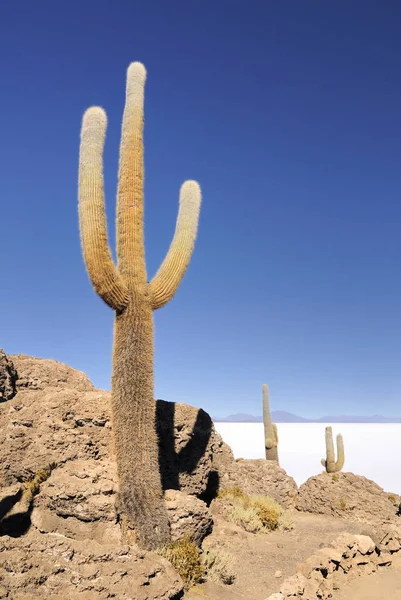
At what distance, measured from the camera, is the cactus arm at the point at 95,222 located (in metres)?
8.22

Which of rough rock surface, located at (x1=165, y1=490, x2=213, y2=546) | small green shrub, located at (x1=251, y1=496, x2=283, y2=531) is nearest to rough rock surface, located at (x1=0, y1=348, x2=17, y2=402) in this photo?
rough rock surface, located at (x1=165, y1=490, x2=213, y2=546)

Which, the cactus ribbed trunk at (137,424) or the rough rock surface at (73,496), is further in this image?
the cactus ribbed trunk at (137,424)

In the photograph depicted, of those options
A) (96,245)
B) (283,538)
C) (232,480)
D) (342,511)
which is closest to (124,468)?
(96,245)

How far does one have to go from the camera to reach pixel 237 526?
11.2 metres

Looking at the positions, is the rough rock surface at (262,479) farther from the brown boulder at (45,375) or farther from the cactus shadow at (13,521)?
the cactus shadow at (13,521)

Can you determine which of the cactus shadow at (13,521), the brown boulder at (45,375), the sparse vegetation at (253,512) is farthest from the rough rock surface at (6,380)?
the sparse vegetation at (253,512)

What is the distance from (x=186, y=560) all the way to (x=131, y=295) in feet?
14.8

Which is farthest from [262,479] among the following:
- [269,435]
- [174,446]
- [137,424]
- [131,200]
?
[131,200]

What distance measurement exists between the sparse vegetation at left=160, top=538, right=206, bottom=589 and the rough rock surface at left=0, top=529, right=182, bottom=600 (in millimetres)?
1270

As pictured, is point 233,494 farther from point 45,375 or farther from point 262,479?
point 45,375

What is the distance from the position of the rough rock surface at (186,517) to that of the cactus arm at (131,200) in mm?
3861

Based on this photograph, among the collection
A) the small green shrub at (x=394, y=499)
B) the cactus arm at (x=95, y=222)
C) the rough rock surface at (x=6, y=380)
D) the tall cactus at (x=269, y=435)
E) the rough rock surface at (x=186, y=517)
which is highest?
the cactus arm at (x=95, y=222)

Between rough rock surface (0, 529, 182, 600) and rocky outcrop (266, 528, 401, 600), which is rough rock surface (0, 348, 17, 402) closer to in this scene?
rough rock surface (0, 529, 182, 600)

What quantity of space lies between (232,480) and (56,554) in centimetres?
882
